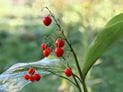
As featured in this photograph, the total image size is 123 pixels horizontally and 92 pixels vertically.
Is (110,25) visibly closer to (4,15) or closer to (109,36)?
(109,36)

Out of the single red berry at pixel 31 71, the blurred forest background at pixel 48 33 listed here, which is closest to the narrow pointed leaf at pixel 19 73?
the single red berry at pixel 31 71

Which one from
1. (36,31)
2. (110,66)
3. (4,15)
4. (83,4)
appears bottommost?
(83,4)

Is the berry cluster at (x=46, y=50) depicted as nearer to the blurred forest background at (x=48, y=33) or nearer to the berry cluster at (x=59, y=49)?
the berry cluster at (x=59, y=49)

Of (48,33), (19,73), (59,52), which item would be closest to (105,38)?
(59,52)

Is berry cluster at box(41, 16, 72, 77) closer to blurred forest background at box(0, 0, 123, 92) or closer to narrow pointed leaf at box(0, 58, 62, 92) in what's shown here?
narrow pointed leaf at box(0, 58, 62, 92)

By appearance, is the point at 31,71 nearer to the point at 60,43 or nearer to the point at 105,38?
the point at 60,43

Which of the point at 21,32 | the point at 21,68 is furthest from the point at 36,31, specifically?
the point at 21,68
